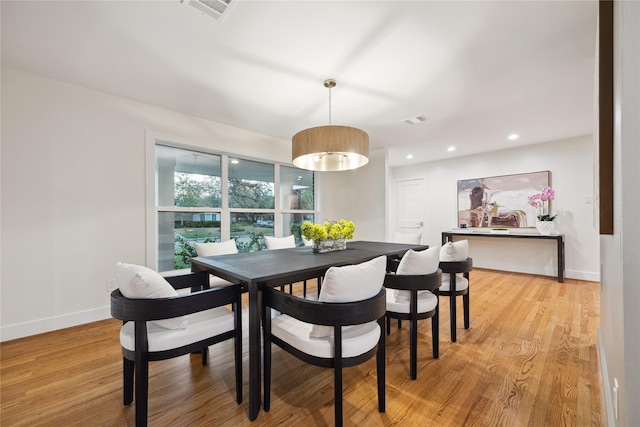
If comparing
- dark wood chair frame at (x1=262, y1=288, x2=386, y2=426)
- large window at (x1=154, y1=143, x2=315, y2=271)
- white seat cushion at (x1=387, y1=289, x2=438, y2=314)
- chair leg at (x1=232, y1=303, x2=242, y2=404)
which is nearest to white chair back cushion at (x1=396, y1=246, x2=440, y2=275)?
white seat cushion at (x1=387, y1=289, x2=438, y2=314)

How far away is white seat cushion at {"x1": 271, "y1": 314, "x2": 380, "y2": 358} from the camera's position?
1.30m

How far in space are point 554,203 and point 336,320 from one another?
5328 millimetres

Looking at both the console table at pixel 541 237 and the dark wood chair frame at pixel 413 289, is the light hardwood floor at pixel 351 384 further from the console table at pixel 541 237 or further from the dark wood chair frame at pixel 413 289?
the console table at pixel 541 237

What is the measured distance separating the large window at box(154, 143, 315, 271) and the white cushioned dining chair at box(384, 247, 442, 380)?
9.23 ft

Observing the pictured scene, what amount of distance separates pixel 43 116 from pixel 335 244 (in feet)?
10.2

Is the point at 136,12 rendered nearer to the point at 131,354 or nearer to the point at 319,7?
the point at 319,7

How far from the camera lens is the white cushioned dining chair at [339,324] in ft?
4.14

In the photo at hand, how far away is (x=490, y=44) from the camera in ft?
6.55

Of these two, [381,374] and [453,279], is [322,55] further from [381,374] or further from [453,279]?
[381,374]

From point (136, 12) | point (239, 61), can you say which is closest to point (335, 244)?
point (239, 61)

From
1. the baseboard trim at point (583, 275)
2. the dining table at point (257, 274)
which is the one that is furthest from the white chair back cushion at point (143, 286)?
the baseboard trim at point (583, 275)

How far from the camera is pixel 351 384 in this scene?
5.57ft

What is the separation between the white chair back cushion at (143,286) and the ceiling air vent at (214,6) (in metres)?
1.63

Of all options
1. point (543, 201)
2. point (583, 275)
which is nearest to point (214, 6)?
point (543, 201)
